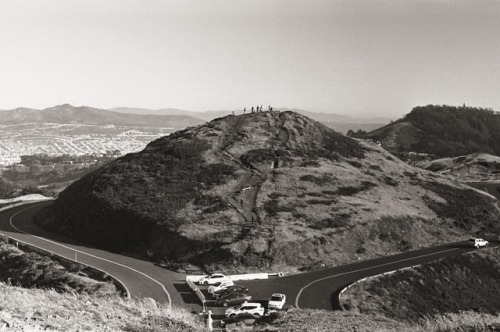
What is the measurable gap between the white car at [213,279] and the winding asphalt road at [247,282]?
145cm

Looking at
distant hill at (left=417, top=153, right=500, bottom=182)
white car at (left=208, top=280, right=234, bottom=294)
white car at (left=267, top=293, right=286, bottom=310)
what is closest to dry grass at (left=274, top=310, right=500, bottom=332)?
white car at (left=267, top=293, right=286, bottom=310)

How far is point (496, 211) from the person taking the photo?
6862cm

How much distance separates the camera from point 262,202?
55.3m

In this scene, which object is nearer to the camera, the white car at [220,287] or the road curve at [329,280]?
the road curve at [329,280]

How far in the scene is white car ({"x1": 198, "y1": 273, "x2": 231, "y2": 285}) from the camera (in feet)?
127

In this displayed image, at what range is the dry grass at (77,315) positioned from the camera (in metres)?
15.5

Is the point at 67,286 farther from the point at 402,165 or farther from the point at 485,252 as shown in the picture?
the point at 402,165

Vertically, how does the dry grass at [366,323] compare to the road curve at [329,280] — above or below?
above

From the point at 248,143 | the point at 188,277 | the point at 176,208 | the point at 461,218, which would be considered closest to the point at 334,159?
the point at 248,143

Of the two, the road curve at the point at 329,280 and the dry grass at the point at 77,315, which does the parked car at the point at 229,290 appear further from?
the dry grass at the point at 77,315

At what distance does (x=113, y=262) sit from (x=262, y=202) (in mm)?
17738

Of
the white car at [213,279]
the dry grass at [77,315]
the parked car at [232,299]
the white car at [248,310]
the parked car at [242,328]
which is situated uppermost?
the dry grass at [77,315]

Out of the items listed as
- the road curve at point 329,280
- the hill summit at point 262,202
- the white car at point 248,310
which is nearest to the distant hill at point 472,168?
the hill summit at point 262,202

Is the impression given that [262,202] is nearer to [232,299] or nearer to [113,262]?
[113,262]
